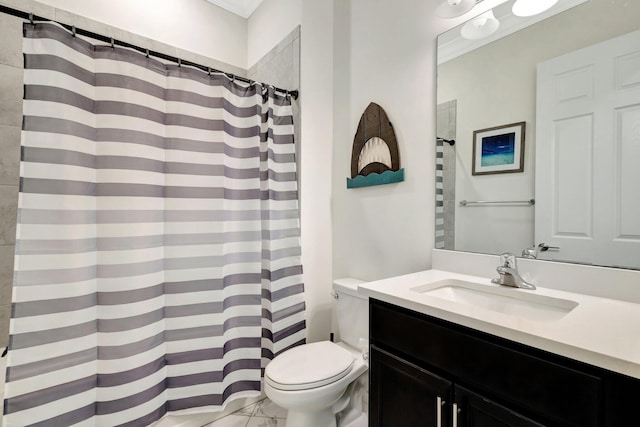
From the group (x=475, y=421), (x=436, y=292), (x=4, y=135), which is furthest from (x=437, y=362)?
(x=4, y=135)

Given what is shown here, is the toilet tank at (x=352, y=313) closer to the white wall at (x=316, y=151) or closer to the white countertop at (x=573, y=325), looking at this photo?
the white wall at (x=316, y=151)

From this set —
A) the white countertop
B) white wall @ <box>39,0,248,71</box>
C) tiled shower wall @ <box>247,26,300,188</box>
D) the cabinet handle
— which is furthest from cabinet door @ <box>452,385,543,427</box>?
white wall @ <box>39,0,248,71</box>

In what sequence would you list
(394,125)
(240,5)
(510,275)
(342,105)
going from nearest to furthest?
(510,275), (394,125), (342,105), (240,5)

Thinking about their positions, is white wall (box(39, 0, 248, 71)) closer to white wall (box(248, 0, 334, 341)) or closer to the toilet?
white wall (box(248, 0, 334, 341))

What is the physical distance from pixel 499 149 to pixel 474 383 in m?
0.93

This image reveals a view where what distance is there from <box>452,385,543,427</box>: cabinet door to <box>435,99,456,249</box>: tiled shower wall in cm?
70

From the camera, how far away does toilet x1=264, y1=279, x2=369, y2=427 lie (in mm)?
1245

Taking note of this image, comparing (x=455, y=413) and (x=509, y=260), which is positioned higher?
(x=509, y=260)

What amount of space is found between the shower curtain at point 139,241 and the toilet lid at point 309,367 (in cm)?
27

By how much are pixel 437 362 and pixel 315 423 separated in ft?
2.74

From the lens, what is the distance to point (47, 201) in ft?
3.57

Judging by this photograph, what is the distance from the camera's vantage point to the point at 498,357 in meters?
0.73

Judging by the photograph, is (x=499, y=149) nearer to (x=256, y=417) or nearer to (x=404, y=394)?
(x=404, y=394)

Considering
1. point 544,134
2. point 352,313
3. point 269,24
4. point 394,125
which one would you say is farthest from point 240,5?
point 352,313
